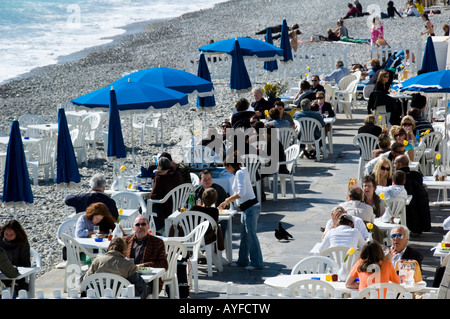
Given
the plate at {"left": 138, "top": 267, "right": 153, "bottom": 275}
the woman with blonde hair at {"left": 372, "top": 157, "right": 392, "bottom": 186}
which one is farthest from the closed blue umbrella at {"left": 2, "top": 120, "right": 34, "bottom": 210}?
the woman with blonde hair at {"left": 372, "top": 157, "right": 392, "bottom": 186}

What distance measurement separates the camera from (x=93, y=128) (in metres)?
17.5

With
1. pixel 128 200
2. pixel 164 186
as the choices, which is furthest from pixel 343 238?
pixel 128 200

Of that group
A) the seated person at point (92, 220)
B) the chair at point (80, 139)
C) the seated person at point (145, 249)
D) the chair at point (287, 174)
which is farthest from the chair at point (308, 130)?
the seated person at point (145, 249)

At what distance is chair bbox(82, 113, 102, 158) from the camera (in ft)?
56.9

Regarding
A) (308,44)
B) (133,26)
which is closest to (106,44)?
(133,26)

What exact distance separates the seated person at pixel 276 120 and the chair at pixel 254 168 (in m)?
1.94

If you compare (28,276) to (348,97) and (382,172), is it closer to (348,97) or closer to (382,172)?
(382,172)

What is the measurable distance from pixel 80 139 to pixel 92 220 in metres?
7.61

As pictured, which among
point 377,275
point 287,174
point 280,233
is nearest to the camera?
point 377,275

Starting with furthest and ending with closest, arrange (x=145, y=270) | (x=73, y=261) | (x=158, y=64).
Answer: (x=158, y=64) → (x=73, y=261) → (x=145, y=270)

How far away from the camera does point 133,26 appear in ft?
178

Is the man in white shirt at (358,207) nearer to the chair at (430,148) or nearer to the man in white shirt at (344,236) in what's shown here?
the man in white shirt at (344,236)
